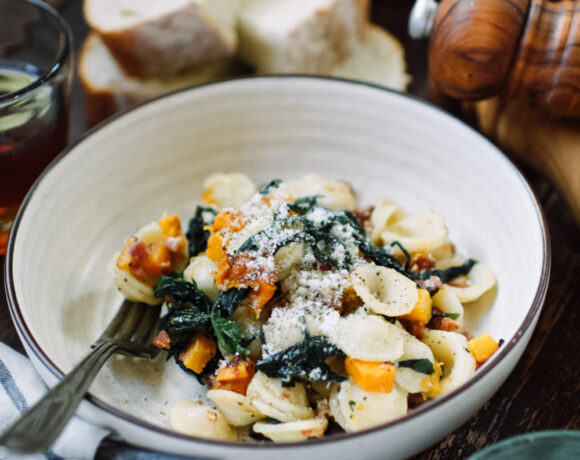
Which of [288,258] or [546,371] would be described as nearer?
[288,258]

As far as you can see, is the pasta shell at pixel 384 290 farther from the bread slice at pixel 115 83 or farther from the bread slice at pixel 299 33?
the bread slice at pixel 115 83

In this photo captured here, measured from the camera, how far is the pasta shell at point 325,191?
2598mm

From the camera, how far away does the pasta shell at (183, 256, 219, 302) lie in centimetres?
218

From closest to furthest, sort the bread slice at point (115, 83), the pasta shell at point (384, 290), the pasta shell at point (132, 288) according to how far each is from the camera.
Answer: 1. the pasta shell at point (384, 290)
2. the pasta shell at point (132, 288)
3. the bread slice at point (115, 83)

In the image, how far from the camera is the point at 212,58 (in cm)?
351

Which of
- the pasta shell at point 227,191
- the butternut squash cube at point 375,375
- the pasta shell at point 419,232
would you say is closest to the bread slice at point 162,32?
the pasta shell at point 227,191

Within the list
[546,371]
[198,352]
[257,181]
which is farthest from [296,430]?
[257,181]

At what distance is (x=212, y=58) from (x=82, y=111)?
2.63ft

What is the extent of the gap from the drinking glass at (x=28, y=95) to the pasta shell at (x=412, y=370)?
178 centimetres

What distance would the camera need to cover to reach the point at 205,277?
2189 millimetres

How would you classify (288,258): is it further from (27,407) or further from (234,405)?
(27,407)

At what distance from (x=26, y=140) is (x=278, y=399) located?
5.30ft

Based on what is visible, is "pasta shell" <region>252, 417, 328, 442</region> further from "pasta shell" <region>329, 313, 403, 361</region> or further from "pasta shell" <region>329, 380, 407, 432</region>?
"pasta shell" <region>329, 313, 403, 361</region>

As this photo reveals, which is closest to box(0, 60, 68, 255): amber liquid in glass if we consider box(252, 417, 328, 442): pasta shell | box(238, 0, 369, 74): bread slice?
box(238, 0, 369, 74): bread slice
